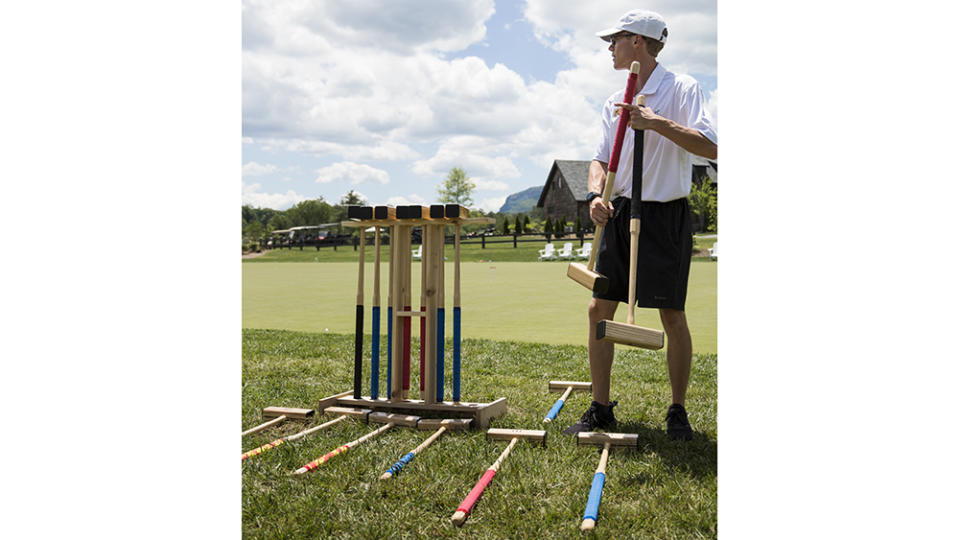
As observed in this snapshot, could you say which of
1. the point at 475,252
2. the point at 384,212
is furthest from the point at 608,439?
the point at 475,252

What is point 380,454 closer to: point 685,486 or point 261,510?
point 261,510

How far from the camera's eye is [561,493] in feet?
8.00

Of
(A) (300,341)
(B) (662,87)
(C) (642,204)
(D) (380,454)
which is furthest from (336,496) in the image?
(A) (300,341)

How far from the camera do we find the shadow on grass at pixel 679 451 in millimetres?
2656

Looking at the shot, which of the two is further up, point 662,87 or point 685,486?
point 662,87

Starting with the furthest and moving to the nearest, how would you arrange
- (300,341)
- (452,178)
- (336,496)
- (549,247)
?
(452,178) < (549,247) < (300,341) < (336,496)

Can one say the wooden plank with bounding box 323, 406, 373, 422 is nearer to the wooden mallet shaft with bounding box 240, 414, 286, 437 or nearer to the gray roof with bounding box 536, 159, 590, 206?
the wooden mallet shaft with bounding box 240, 414, 286, 437

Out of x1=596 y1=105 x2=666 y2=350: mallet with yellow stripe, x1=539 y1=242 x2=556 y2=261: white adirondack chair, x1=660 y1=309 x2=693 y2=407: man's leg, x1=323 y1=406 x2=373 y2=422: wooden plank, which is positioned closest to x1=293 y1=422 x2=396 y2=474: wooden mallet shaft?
x1=323 y1=406 x2=373 y2=422: wooden plank

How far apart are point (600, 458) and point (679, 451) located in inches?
13.9

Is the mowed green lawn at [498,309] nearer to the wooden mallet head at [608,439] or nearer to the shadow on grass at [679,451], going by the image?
the shadow on grass at [679,451]

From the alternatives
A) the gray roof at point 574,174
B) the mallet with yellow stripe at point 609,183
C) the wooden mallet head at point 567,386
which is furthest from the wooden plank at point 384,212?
the gray roof at point 574,174

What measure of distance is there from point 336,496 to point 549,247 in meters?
17.6

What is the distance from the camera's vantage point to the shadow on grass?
2.66 meters

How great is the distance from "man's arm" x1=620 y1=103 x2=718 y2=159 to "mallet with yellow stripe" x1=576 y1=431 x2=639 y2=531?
4.12 feet
